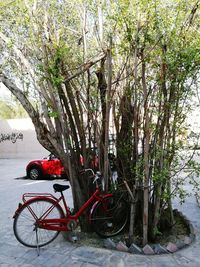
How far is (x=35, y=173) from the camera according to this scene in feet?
30.6

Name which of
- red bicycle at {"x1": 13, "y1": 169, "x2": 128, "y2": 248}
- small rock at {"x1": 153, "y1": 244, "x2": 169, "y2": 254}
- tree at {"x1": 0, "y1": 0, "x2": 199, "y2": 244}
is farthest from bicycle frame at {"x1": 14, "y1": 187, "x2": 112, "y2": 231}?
small rock at {"x1": 153, "y1": 244, "x2": 169, "y2": 254}

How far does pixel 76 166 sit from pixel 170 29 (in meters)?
2.21

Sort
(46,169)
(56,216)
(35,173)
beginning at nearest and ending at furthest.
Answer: (56,216)
(46,169)
(35,173)

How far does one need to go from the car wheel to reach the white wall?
8.16m

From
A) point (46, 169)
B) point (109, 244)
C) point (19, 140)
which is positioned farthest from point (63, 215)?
point (19, 140)

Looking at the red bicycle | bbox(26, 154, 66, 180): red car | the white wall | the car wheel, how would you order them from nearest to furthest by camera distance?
the red bicycle → bbox(26, 154, 66, 180): red car → the car wheel → the white wall

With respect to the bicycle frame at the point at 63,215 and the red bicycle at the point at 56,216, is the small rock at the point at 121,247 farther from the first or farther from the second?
the bicycle frame at the point at 63,215

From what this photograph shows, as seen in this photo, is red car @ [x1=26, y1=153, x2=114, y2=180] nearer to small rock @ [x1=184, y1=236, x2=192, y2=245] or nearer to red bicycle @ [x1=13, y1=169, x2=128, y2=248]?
red bicycle @ [x1=13, y1=169, x2=128, y2=248]

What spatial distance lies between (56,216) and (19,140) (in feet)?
51.3

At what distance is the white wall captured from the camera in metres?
17.9

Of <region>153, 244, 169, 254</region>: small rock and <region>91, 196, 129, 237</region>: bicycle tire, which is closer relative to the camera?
<region>153, 244, 169, 254</region>: small rock

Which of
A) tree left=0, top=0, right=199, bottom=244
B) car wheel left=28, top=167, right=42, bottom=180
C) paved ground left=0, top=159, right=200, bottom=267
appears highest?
tree left=0, top=0, right=199, bottom=244

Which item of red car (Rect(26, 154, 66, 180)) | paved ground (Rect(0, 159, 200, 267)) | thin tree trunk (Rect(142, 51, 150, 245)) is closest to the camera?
paved ground (Rect(0, 159, 200, 267))

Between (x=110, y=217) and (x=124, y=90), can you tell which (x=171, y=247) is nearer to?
(x=110, y=217)
